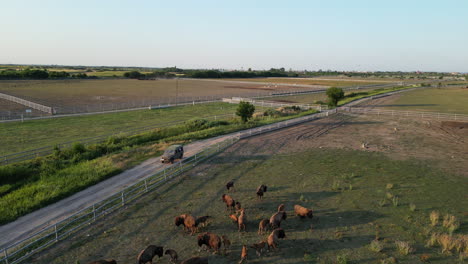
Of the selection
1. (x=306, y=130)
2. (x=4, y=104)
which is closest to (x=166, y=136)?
(x=306, y=130)

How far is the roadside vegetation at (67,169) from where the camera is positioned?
18.1 metres

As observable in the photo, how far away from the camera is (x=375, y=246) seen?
12.8 metres

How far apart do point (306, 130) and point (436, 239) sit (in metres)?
26.9

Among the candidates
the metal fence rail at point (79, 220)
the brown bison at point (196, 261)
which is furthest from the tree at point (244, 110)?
the brown bison at point (196, 261)

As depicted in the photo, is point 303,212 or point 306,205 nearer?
point 303,212

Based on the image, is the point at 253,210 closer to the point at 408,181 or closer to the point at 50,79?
the point at 408,181

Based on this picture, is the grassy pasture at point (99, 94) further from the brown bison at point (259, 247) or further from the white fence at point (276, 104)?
the brown bison at point (259, 247)

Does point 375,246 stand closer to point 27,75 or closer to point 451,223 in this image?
point 451,223

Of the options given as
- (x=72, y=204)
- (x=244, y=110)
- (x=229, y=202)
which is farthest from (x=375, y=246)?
(x=244, y=110)

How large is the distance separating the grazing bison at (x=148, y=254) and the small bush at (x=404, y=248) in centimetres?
984

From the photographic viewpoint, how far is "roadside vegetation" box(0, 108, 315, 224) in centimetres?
1812

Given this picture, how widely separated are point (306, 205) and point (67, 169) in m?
19.1

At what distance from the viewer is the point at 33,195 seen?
19.0 meters

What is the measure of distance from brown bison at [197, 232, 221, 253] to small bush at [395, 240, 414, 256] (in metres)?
7.56
